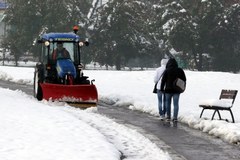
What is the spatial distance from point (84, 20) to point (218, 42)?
15137mm

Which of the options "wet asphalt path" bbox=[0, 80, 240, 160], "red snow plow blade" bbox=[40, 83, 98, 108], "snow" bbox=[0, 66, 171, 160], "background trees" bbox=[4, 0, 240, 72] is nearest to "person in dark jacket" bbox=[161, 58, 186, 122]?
"wet asphalt path" bbox=[0, 80, 240, 160]

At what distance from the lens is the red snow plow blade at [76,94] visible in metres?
15.9

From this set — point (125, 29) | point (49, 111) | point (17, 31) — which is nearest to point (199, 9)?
point (125, 29)

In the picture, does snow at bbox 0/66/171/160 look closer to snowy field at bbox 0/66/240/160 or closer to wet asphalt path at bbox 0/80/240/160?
snowy field at bbox 0/66/240/160

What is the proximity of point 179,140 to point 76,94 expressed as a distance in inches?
211

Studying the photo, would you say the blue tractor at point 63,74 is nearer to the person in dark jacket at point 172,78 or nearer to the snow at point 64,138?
the snow at point 64,138

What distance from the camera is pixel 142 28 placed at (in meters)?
53.8

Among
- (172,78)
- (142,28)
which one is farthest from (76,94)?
(142,28)

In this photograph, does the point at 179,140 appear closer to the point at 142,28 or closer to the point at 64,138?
the point at 64,138

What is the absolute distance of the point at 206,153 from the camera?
1002 cm

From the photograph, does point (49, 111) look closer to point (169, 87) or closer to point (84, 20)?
point (169, 87)

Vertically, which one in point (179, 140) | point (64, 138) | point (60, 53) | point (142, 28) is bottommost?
point (179, 140)

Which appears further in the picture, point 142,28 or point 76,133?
point 142,28

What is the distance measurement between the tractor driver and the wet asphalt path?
3132 millimetres
